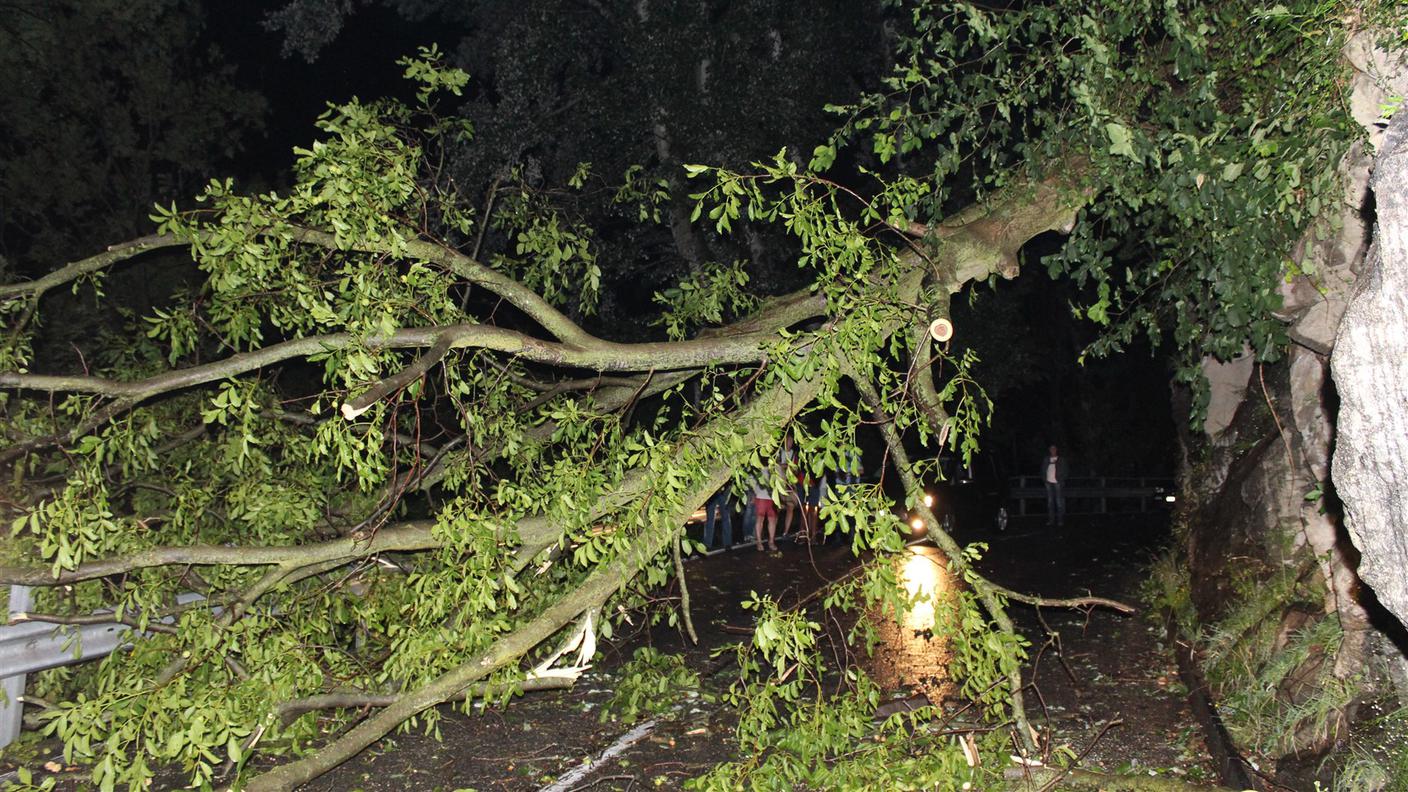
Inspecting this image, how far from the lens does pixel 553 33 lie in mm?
17703

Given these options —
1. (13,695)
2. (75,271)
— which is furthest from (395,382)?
(13,695)

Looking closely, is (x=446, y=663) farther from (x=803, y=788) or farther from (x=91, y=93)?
(x=91, y=93)

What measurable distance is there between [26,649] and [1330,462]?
26.4 ft

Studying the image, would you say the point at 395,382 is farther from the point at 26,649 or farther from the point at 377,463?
the point at 26,649

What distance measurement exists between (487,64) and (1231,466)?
53.6ft

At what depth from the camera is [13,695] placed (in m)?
7.06

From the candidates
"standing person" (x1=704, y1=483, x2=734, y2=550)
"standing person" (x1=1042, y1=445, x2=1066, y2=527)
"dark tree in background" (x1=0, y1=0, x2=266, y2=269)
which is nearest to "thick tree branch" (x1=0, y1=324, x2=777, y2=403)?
"standing person" (x1=704, y1=483, x2=734, y2=550)

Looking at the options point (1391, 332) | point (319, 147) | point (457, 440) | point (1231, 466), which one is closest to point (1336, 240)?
point (1231, 466)

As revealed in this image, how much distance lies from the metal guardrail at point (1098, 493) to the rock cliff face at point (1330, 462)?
1780 centimetres

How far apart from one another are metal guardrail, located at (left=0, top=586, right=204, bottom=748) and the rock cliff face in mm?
6983

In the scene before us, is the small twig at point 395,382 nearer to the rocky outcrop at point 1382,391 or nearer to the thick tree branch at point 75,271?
the thick tree branch at point 75,271

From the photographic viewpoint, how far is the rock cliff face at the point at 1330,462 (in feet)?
12.4

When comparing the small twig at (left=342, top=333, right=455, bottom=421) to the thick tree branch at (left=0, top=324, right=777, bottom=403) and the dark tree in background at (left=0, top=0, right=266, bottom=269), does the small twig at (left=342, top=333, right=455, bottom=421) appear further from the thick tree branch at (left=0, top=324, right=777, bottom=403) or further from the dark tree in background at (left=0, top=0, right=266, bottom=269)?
the dark tree in background at (left=0, top=0, right=266, bottom=269)

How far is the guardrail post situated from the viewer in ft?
23.0
